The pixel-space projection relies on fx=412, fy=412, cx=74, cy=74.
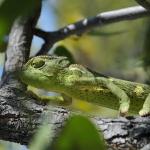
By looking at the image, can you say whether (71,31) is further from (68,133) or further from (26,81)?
(68,133)

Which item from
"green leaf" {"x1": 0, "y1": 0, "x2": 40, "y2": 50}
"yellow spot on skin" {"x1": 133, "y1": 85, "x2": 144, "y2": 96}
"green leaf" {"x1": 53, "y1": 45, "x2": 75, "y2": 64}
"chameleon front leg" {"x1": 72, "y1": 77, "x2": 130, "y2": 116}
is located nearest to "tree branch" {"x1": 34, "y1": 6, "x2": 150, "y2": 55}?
"green leaf" {"x1": 53, "y1": 45, "x2": 75, "y2": 64}

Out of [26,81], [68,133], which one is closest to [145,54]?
[26,81]

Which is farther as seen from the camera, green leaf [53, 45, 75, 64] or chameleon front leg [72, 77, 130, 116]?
green leaf [53, 45, 75, 64]

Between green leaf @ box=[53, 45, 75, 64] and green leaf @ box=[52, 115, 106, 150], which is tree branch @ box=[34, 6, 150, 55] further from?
green leaf @ box=[52, 115, 106, 150]

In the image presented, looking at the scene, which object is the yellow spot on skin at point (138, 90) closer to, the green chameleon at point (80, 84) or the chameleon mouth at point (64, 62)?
the green chameleon at point (80, 84)

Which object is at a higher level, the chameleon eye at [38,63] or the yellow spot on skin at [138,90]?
the chameleon eye at [38,63]

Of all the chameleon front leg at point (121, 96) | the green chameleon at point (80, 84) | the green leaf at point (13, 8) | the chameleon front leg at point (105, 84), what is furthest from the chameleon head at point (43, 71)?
the green leaf at point (13, 8)

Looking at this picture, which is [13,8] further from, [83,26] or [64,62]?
[83,26]
